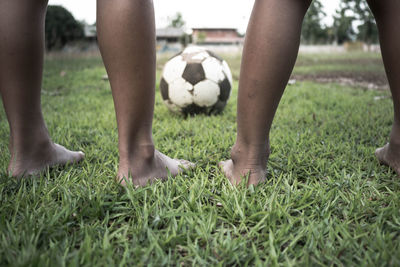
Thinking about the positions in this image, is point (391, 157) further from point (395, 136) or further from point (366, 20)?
point (366, 20)

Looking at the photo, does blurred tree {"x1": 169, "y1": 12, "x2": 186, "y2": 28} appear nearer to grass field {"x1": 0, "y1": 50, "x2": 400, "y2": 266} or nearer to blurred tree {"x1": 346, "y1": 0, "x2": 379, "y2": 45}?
blurred tree {"x1": 346, "y1": 0, "x2": 379, "y2": 45}

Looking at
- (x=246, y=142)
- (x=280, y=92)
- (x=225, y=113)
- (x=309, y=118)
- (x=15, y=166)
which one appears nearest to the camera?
(x=280, y=92)

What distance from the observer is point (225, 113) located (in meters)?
3.19

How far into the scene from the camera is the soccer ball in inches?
116

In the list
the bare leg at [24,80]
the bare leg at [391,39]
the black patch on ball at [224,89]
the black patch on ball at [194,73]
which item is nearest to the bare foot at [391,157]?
the bare leg at [391,39]

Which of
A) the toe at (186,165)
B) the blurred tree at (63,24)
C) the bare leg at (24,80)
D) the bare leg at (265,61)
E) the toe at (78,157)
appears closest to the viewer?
the bare leg at (265,61)

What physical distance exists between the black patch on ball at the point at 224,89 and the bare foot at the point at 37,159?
168 centimetres

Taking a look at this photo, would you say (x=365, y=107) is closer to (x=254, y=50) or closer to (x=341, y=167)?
(x=341, y=167)

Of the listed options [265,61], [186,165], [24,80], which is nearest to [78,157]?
[24,80]

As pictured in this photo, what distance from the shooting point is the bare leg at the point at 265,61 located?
4.04 feet

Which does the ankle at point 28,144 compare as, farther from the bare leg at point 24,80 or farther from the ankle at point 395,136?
the ankle at point 395,136

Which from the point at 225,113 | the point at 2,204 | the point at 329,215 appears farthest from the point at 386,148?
the point at 2,204

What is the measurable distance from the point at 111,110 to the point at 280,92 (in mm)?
2524

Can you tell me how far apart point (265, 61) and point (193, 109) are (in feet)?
5.95
